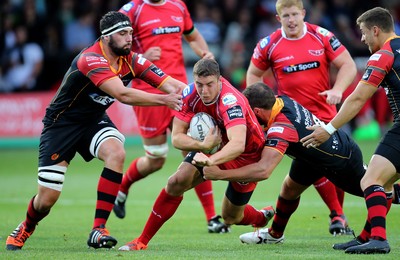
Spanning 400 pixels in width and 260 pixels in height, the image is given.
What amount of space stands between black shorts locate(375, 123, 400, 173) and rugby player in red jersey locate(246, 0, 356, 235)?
6.78 feet

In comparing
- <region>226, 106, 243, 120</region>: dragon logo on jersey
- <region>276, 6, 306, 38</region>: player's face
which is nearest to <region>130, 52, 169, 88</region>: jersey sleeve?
<region>226, 106, 243, 120</region>: dragon logo on jersey

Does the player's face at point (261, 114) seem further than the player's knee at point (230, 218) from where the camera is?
No

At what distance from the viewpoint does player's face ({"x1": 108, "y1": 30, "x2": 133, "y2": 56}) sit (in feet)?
29.3

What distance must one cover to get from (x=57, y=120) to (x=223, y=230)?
8.61 feet

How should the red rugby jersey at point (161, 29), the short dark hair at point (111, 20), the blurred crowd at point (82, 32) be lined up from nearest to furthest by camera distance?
the short dark hair at point (111, 20) → the red rugby jersey at point (161, 29) → the blurred crowd at point (82, 32)

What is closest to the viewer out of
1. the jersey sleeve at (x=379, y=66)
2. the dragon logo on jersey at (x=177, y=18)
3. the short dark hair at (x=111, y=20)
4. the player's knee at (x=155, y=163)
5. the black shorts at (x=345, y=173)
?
the jersey sleeve at (x=379, y=66)

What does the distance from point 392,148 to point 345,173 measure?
86 centimetres

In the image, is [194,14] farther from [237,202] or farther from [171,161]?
[237,202]

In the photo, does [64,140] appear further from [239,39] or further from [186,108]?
[239,39]

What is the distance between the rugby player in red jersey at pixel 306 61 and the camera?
1027 centimetres

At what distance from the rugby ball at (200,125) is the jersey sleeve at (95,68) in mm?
1005

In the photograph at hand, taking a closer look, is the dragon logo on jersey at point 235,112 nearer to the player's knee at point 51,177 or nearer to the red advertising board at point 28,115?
the player's knee at point 51,177

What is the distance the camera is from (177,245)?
9094 mm

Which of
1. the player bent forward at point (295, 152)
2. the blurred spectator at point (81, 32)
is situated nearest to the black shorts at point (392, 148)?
the player bent forward at point (295, 152)
